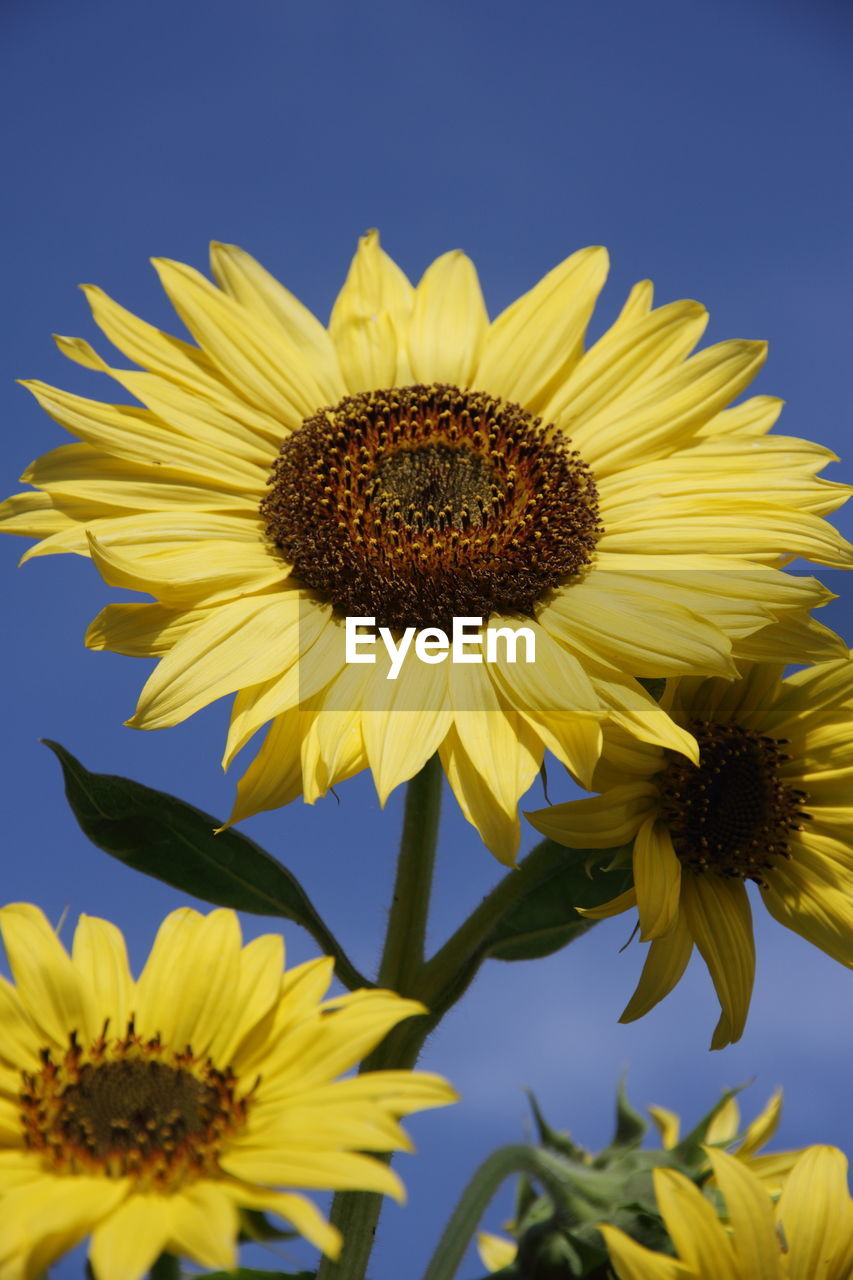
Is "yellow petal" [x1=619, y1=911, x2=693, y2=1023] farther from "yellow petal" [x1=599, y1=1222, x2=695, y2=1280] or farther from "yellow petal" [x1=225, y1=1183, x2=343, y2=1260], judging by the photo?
"yellow petal" [x1=225, y1=1183, x2=343, y2=1260]

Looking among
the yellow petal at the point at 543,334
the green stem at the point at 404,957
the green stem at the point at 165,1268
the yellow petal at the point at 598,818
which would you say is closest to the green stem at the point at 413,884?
the green stem at the point at 404,957

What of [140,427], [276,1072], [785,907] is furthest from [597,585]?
[276,1072]

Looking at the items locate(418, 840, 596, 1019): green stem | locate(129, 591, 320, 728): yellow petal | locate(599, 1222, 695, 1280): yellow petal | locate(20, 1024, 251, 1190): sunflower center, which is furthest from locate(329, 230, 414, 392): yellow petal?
locate(599, 1222, 695, 1280): yellow petal

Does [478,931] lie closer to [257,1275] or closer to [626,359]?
[257,1275]

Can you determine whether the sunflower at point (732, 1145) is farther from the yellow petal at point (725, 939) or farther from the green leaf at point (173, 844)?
the green leaf at point (173, 844)

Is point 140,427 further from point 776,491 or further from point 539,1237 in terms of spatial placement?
point 539,1237

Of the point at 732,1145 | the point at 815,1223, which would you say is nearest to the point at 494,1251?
the point at 732,1145
